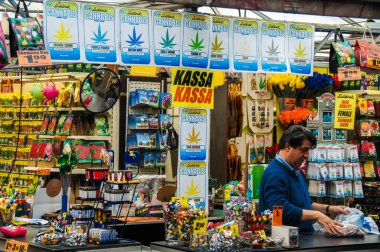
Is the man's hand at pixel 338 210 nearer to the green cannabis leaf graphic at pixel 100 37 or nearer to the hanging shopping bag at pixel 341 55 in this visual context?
the hanging shopping bag at pixel 341 55

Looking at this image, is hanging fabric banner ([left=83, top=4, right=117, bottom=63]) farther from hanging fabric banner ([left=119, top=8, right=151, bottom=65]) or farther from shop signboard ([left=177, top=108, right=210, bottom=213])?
shop signboard ([left=177, top=108, right=210, bottom=213])

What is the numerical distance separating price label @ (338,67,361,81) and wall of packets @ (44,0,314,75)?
319 mm

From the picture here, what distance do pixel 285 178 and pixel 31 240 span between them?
183 cm

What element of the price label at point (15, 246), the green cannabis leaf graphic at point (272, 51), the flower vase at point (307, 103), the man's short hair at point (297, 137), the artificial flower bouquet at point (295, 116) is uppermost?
the green cannabis leaf graphic at point (272, 51)

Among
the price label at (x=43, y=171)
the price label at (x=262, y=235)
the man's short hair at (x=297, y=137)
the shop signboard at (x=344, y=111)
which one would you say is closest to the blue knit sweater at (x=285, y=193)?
the man's short hair at (x=297, y=137)

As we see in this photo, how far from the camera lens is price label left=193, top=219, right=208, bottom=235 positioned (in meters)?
4.59

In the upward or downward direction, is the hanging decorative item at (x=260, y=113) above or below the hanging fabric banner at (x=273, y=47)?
below

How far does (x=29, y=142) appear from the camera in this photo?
11742 mm

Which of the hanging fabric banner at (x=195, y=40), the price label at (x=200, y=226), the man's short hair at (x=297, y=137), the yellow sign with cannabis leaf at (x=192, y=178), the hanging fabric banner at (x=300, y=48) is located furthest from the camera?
the hanging fabric banner at (x=300, y=48)

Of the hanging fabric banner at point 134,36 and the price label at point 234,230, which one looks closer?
the price label at point 234,230

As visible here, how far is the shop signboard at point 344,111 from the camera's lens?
9086mm

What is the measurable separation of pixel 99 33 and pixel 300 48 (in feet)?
6.98

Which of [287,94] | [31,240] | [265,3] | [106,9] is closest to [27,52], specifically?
[106,9]

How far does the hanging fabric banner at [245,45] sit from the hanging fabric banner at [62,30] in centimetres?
157
